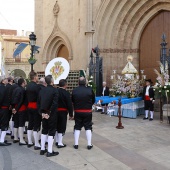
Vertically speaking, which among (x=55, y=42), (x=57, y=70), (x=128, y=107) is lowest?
(x=128, y=107)

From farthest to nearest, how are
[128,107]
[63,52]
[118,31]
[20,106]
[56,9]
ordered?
[63,52], [56,9], [118,31], [128,107], [20,106]

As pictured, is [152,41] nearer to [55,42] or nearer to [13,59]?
[55,42]

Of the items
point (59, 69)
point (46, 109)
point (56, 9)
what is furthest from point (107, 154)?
point (56, 9)

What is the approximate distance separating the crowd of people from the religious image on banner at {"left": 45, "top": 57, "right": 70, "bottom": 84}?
3.01 meters

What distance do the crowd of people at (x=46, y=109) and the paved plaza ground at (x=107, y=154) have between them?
1.03 feet

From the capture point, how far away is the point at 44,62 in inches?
911

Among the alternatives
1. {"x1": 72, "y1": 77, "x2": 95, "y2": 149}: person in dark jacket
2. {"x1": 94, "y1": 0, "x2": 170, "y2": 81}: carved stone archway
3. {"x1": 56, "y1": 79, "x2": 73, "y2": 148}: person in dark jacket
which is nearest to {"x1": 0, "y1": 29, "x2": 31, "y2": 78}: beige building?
{"x1": 94, "y1": 0, "x2": 170, "y2": 81}: carved stone archway

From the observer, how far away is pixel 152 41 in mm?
15977

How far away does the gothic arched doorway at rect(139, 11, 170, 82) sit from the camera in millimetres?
15289

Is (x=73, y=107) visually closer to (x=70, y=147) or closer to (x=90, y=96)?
(x=90, y=96)

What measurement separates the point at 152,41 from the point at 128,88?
5539 mm

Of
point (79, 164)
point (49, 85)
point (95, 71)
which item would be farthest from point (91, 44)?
point (79, 164)

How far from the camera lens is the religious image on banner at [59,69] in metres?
10.3

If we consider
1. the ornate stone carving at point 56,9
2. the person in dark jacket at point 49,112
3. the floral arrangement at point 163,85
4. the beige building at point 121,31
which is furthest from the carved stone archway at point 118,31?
the person in dark jacket at point 49,112
